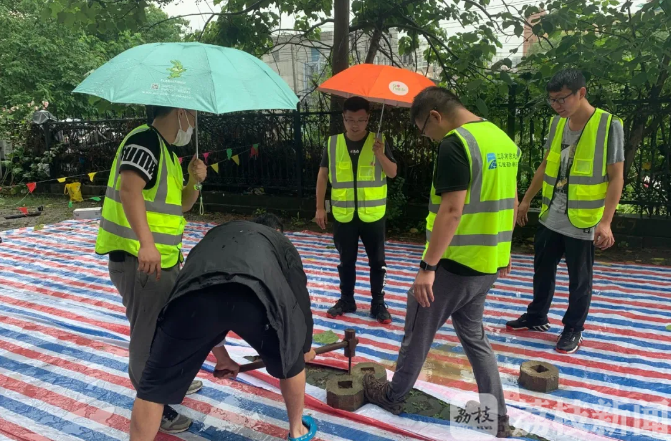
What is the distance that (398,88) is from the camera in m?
3.21

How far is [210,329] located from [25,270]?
443 centimetres

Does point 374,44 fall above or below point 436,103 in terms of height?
above

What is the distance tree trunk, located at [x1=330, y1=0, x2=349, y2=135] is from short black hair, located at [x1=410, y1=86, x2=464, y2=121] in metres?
4.58

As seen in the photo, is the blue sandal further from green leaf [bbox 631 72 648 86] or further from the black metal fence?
green leaf [bbox 631 72 648 86]

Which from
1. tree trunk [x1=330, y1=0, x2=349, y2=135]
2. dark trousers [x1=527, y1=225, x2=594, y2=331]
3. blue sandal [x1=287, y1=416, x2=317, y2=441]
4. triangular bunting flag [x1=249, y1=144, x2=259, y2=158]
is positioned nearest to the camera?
blue sandal [x1=287, y1=416, x2=317, y2=441]

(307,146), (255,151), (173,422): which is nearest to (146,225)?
(173,422)

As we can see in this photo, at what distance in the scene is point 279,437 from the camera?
91.6 inches

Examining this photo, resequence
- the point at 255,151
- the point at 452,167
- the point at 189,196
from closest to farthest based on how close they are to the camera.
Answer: the point at 452,167, the point at 189,196, the point at 255,151

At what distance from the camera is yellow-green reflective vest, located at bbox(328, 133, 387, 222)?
3.52 m

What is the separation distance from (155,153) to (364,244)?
1957 millimetres

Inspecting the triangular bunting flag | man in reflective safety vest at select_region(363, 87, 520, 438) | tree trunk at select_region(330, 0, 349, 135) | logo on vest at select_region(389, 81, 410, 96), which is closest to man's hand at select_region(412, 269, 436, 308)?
man in reflective safety vest at select_region(363, 87, 520, 438)

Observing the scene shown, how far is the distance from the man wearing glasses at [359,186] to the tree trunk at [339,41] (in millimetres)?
3280

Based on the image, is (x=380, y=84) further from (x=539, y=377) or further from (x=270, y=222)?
(x=539, y=377)

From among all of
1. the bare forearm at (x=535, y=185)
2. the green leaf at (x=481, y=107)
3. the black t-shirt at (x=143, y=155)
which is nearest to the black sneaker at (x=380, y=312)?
the bare forearm at (x=535, y=185)
